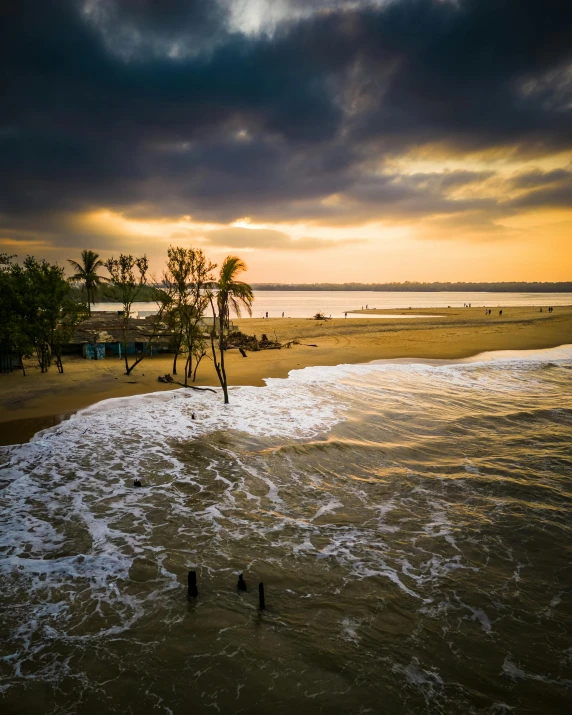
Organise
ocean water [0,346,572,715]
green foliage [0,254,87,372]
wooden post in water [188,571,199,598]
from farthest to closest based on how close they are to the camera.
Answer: green foliage [0,254,87,372] → wooden post in water [188,571,199,598] → ocean water [0,346,572,715]

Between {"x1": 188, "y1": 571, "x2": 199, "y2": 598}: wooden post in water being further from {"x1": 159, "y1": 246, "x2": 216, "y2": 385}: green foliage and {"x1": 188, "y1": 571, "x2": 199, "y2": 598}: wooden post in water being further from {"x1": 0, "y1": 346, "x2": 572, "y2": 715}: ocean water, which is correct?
{"x1": 159, "y1": 246, "x2": 216, "y2": 385}: green foliage

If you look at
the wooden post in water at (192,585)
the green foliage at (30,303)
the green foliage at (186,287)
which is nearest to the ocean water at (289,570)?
the wooden post in water at (192,585)

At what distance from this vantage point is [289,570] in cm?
648

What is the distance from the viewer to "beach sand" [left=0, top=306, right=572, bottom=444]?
16.3 metres

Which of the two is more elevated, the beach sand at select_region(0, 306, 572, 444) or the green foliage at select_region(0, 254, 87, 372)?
the green foliage at select_region(0, 254, 87, 372)

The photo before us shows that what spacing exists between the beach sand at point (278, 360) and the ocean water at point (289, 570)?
3.09m

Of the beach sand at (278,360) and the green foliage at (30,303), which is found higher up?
the green foliage at (30,303)

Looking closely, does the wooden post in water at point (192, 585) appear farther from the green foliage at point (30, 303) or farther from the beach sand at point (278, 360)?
the green foliage at point (30, 303)

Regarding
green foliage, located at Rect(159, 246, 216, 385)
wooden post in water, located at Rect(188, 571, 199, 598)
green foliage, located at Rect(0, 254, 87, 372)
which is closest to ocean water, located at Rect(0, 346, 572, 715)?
wooden post in water, located at Rect(188, 571, 199, 598)

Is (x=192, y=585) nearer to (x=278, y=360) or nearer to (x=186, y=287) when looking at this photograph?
(x=186, y=287)

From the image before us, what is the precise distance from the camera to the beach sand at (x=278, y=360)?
642 inches

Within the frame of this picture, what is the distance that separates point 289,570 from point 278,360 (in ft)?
75.1

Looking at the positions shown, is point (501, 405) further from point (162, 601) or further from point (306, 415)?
point (162, 601)

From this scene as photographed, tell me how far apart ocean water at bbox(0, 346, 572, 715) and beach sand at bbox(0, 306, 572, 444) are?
10.1 ft
